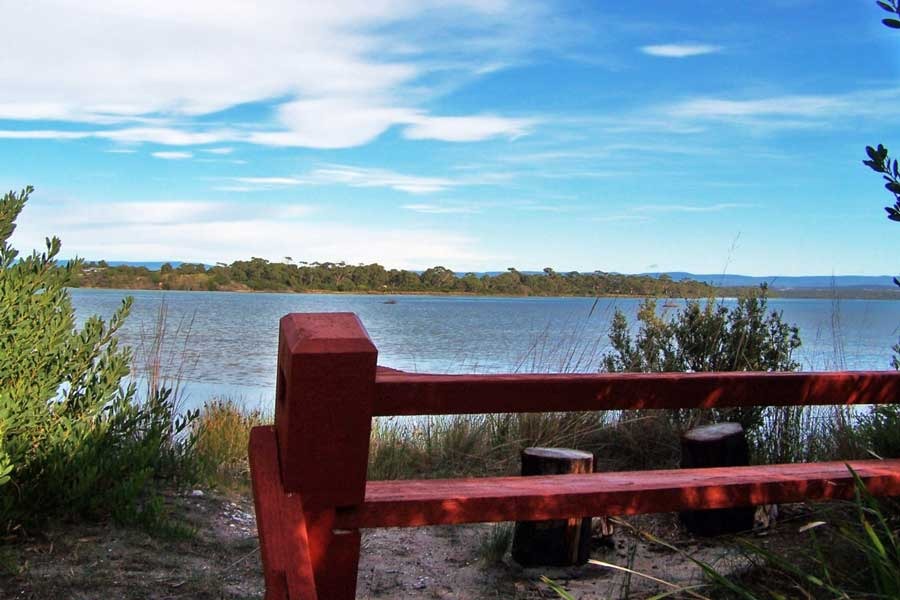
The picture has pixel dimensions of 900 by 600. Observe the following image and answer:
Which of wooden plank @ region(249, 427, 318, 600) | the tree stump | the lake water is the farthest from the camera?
the lake water

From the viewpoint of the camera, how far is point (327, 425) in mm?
1505

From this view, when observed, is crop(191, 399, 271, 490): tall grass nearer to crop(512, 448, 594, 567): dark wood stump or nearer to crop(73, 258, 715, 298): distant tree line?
crop(512, 448, 594, 567): dark wood stump

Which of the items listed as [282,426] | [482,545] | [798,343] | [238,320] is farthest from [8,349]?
[238,320]

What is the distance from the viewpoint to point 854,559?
2.89m

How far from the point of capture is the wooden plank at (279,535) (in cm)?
143

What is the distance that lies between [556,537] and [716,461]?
111 centimetres

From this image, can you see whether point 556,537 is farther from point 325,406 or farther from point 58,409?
point 325,406

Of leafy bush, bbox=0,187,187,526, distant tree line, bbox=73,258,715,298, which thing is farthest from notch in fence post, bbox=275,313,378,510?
distant tree line, bbox=73,258,715,298

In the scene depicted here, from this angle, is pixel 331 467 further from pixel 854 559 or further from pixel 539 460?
pixel 539 460

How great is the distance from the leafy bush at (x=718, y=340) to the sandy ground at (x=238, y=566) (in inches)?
97.4

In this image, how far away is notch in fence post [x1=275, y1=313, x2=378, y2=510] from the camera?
1.44m

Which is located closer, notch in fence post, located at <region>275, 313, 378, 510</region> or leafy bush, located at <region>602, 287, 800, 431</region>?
notch in fence post, located at <region>275, 313, 378, 510</region>

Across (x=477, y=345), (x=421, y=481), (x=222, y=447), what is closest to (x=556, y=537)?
(x=421, y=481)

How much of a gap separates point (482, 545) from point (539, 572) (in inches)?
16.6
